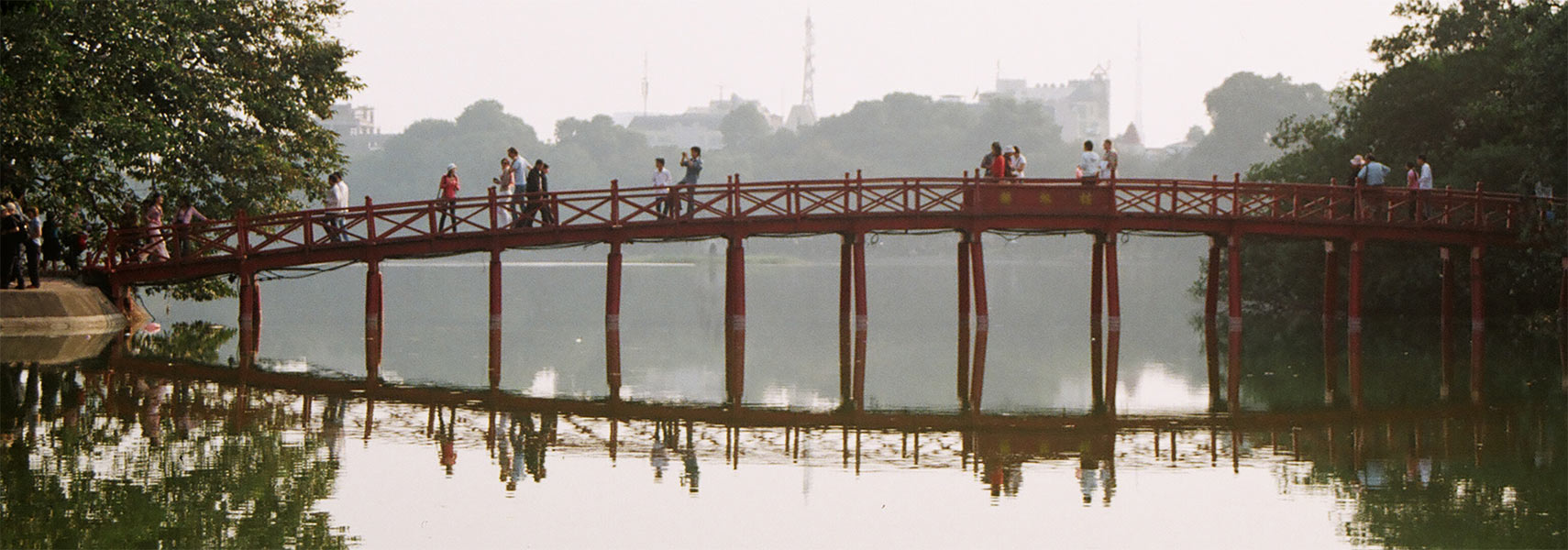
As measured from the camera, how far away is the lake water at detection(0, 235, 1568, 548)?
15039mm

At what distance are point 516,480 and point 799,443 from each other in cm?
396

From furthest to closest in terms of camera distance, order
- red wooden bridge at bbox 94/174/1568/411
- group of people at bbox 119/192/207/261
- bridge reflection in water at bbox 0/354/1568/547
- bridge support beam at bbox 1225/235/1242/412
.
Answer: red wooden bridge at bbox 94/174/1568/411
group of people at bbox 119/192/207/261
bridge support beam at bbox 1225/235/1242/412
bridge reflection in water at bbox 0/354/1568/547

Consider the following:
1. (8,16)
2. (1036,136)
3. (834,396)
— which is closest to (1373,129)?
(834,396)

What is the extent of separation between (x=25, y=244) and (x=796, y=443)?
16474 mm

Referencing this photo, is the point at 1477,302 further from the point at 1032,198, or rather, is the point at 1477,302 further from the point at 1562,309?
the point at 1032,198

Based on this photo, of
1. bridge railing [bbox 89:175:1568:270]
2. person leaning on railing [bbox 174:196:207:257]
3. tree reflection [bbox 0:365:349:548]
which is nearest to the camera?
tree reflection [bbox 0:365:349:548]

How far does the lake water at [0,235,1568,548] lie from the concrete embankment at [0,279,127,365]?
80cm

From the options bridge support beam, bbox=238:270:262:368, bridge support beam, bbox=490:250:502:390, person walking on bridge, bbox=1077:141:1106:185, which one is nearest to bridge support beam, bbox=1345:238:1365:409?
person walking on bridge, bbox=1077:141:1106:185

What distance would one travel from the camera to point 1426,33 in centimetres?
4481

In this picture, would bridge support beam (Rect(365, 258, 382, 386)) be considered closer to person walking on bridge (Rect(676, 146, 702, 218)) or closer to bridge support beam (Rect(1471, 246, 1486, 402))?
person walking on bridge (Rect(676, 146, 702, 218))

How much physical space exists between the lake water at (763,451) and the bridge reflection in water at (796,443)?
0.21 feet

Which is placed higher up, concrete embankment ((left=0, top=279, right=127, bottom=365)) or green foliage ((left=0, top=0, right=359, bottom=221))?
green foliage ((left=0, top=0, right=359, bottom=221))

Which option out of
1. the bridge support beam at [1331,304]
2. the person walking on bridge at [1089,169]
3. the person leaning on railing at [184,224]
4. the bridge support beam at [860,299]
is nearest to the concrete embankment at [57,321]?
the person leaning on railing at [184,224]

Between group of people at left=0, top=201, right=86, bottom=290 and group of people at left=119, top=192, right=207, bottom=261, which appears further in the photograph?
group of people at left=119, top=192, right=207, bottom=261
